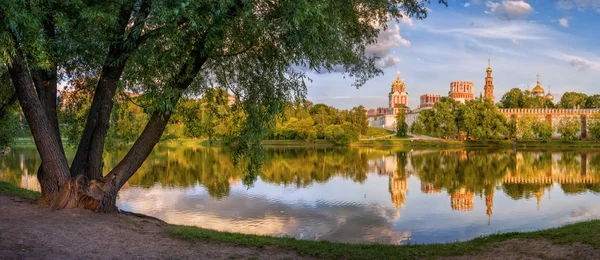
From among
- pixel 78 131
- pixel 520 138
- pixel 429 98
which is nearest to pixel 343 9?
pixel 78 131

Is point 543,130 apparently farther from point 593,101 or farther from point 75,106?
point 75,106

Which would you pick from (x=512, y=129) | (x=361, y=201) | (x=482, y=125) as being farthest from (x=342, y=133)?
(x=361, y=201)

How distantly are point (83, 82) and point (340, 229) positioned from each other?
263 inches

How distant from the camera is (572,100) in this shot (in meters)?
88.8

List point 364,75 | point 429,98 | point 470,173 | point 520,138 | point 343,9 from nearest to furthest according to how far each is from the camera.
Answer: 1. point 343,9
2. point 364,75
3. point 470,173
4. point 520,138
5. point 429,98

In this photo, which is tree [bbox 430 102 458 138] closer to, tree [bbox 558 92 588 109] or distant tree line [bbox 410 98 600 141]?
distant tree line [bbox 410 98 600 141]

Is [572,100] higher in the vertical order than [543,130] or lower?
higher

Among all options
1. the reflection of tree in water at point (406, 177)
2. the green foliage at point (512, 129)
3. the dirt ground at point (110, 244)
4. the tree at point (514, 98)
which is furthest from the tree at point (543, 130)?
the dirt ground at point (110, 244)

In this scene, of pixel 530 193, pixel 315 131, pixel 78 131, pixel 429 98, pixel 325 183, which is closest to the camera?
pixel 78 131

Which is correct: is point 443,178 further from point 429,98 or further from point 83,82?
point 429,98

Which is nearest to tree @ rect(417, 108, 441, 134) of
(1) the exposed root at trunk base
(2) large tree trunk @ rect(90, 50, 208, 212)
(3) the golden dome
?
(3) the golden dome

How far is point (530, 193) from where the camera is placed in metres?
17.5

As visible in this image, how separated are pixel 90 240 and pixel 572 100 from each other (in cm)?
9907

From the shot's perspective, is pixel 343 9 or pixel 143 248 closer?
pixel 143 248
